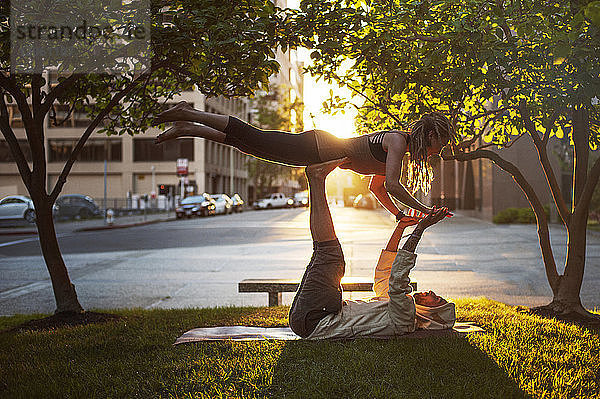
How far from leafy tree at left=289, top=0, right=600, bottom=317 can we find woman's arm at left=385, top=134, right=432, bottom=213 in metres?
1.14

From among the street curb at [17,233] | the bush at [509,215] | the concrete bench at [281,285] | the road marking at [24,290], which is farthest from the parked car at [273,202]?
the concrete bench at [281,285]

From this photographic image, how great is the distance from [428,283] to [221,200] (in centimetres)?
3859

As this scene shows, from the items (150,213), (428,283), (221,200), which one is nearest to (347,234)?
(428,283)

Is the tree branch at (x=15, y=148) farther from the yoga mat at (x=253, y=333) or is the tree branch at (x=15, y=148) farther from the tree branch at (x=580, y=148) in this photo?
the tree branch at (x=580, y=148)

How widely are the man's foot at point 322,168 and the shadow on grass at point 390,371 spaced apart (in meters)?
1.41

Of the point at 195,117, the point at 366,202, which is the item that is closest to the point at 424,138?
the point at 195,117

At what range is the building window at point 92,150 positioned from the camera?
63750mm

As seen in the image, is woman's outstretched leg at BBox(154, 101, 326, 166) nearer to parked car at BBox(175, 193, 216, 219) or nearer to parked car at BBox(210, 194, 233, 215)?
parked car at BBox(175, 193, 216, 219)

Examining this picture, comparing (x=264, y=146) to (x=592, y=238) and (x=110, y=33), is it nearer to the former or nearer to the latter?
(x=110, y=33)

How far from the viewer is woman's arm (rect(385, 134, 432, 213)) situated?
17.7 feet

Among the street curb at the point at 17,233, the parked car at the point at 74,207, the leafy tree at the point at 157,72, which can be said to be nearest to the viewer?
the leafy tree at the point at 157,72

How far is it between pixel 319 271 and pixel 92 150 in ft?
206

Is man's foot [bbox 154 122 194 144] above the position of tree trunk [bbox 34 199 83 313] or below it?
above

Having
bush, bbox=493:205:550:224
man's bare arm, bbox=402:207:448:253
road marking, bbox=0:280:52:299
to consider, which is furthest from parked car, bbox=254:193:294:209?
man's bare arm, bbox=402:207:448:253
